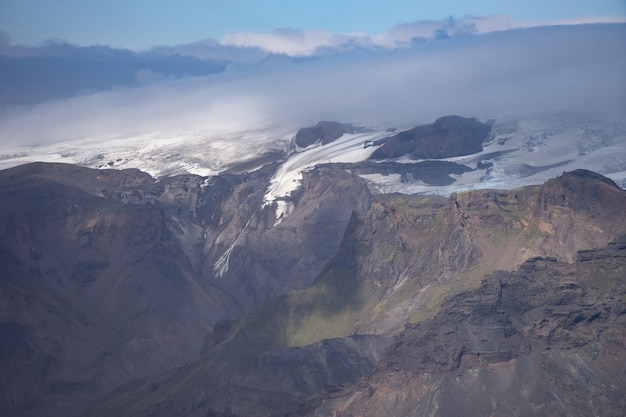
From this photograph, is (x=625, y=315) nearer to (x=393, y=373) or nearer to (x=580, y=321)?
(x=580, y=321)

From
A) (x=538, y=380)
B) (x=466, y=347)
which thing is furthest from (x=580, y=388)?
(x=466, y=347)

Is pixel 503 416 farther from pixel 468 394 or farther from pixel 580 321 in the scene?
pixel 580 321

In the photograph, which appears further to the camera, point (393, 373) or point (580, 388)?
point (393, 373)

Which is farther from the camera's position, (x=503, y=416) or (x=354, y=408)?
(x=354, y=408)

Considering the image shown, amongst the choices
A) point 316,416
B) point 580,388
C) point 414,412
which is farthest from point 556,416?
point 316,416

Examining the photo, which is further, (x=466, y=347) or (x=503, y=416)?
(x=466, y=347)

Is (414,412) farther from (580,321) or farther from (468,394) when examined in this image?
(580,321)

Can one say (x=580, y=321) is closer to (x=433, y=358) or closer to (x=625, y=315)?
(x=625, y=315)
